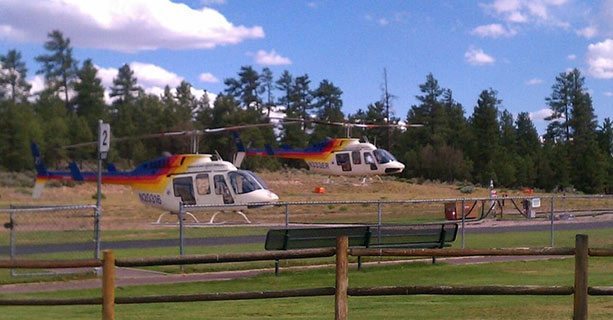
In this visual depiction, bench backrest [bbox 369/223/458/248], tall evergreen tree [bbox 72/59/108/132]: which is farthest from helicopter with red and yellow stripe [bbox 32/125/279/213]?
tall evergreen tree [bbox 72/59/108/132]

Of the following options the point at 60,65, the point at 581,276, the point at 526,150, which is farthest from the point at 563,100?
the point at 581,276

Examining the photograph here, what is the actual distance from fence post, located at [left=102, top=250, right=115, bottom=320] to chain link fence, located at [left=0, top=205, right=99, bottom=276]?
328 inches

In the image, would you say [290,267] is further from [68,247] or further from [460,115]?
[460,115]

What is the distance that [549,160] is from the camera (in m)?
77.8

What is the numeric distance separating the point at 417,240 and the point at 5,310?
396 inches

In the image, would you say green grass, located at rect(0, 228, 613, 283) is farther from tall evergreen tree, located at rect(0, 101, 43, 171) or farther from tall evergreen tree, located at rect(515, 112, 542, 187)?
tall evergreen tree, located at rect(515, 112, 542, 187)

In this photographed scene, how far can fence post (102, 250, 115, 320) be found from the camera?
376 inches

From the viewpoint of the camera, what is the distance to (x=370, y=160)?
189 ft

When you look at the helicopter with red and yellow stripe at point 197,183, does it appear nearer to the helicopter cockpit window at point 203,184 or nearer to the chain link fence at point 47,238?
the helicopter cockpit window at point 203,184

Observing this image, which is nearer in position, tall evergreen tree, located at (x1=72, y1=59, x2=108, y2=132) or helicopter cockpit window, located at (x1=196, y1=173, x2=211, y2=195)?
helicopter cockpit window, located at (x1=196, y1=173, x2=211, y2=195)

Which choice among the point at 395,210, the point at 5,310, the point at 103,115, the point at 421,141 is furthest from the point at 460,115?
the point at 5,310

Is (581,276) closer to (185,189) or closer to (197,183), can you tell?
(197,183)

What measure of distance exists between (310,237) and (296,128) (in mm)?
68197

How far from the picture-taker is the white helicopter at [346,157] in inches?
2253
